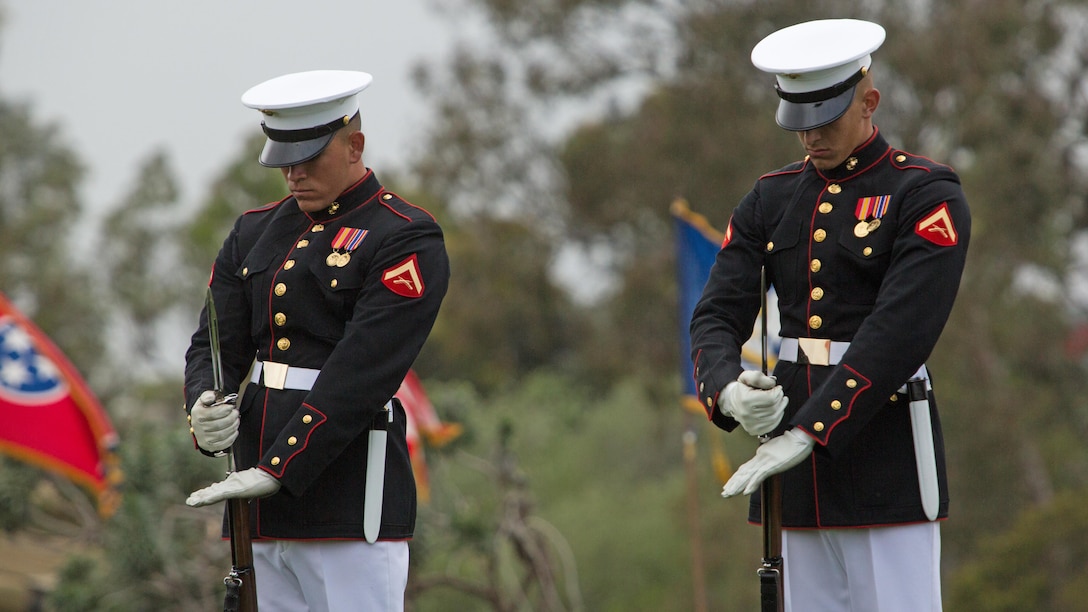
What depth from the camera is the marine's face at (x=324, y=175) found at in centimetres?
380

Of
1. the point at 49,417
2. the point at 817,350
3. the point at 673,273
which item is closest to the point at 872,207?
the point at 817,350

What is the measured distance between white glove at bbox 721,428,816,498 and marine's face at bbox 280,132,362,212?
4.40 ft

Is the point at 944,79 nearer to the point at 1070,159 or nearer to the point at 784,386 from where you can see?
the point at 1070,159

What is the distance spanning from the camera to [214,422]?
358cm

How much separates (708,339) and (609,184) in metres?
13.4

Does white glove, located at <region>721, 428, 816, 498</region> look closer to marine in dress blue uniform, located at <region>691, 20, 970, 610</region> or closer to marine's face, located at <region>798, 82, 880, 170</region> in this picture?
marine in dress blue uniform, located at <region>691, 20, 970, 610</region>

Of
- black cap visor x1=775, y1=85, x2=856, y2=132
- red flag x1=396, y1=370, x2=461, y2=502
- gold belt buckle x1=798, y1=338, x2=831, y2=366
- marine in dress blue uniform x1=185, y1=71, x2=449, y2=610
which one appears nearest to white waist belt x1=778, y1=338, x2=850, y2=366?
gold belt buckle x1=798, y1=338, x2=831, y2=366

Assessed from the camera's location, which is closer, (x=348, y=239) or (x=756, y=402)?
(x=756, y=402)

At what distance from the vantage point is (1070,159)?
14586 mm

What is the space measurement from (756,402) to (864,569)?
0.53 m

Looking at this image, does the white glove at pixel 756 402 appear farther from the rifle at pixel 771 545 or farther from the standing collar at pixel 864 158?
the standing collar at pixel 864 158

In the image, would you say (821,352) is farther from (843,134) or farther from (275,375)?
(275,375)

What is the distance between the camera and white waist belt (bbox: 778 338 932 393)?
347cm

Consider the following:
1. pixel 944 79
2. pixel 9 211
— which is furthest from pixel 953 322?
pixel 9 211
